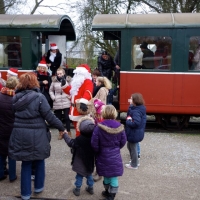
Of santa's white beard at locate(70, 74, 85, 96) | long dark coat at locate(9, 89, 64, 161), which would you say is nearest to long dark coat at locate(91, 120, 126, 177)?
long dark coat at locate(9, 89, 64, 161)

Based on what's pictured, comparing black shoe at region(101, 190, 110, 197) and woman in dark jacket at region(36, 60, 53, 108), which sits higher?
woman in dark jacket at region(36, 60, 53, 108)

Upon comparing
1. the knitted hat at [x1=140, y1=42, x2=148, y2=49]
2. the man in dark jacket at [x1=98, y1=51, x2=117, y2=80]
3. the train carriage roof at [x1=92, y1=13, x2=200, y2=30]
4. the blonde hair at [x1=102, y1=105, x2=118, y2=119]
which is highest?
the train carriage roof at [x1=92, y1=13, x2=200, y2=30]

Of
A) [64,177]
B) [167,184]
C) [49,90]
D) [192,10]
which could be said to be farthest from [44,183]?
[192,10]

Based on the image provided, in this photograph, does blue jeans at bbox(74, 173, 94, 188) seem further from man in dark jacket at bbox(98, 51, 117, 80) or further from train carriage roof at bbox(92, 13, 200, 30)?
man in dark jacket at bbox(98, 51, 117, 80)

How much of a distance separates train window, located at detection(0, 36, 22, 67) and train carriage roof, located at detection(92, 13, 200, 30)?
2.09 metres

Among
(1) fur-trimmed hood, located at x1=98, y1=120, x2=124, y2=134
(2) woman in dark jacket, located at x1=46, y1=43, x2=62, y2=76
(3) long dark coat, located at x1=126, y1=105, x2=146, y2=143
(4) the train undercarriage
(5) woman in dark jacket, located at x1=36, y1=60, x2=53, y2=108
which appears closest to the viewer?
(1) fur-trimmed hood, located at x1=98, y1=120, x2=124, y2=134

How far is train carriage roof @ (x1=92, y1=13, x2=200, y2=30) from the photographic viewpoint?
24.2ft

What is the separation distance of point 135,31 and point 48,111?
171 inches

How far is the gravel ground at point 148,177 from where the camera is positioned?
4.27m

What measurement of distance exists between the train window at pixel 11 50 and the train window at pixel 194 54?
4292mm

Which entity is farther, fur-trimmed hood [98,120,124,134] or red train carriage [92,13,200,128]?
red train carriage [92,13,200,128]

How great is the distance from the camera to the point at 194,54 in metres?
7.48

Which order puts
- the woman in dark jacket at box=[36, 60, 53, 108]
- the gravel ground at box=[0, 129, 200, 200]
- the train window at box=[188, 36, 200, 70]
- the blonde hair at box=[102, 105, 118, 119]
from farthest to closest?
1. the train window at box=[188, 36, 200, 70]
2. the woman in dark jacket at box=[36, 60, 53, 108]
3. the gravel ground at box=[0, 129, 200, 200]
4. the blonde hair at box=[102, 105, 118, 119]

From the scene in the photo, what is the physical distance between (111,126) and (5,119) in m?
1.61
